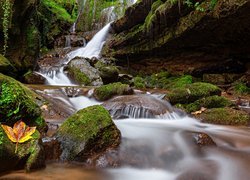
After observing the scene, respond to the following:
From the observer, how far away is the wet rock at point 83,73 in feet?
35.4

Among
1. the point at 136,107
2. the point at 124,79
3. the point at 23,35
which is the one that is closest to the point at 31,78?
the point at 23,35

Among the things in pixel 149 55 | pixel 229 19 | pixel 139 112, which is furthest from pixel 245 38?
pixel 139 112

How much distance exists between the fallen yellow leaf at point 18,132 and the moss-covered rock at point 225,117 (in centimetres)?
405

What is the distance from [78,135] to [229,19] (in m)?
6.83

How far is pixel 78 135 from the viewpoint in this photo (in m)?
3.84

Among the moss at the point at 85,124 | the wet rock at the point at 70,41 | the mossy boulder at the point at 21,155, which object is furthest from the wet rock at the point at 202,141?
the wet rock at the point at 70,41

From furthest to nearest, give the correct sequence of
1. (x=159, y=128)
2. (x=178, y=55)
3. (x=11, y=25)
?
(x=178, y=55) → (x=11, y=25) → (x=159, y=128)

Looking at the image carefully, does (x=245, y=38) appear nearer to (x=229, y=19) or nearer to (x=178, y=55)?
(x=229, y=19)

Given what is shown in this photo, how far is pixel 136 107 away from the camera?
6.54 m

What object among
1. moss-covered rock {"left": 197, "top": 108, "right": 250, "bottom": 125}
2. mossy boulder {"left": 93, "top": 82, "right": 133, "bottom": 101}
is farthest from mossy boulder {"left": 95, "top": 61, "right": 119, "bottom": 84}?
moss-covered rock {"left": 197, "top": 108, "right": 250, "bottom": 125}

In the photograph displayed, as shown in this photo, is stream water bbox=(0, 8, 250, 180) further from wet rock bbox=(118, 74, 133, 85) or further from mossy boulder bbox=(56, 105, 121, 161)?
wet rock bbox=(118, 74, 133, 85)

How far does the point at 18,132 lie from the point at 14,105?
49cm

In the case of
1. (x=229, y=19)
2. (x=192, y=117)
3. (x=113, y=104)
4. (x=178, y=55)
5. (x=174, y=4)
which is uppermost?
(x=174, y=4)

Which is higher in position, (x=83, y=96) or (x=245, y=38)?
(x=245, y=38)
